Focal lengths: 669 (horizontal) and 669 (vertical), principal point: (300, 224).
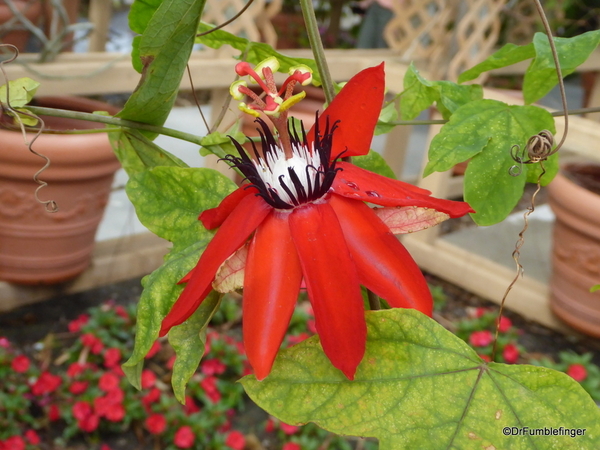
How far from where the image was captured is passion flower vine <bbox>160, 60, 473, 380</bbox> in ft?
0.98

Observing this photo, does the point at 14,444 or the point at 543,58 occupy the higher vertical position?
the point at 543,58

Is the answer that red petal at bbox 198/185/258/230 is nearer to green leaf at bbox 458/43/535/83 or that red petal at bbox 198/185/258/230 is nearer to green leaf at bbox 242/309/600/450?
green leaf at bbox 242/309/600/450

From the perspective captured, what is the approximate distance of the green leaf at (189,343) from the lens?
347 millimetres

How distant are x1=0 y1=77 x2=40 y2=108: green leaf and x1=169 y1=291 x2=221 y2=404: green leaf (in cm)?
19

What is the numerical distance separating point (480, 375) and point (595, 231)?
153cm

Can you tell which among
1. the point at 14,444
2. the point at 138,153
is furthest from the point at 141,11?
the point at 14,444

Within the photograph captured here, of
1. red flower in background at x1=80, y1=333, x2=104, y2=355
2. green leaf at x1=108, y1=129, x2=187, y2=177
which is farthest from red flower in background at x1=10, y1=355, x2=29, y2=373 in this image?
green leaf at x1=108, y1=129, x2=187, y2=177

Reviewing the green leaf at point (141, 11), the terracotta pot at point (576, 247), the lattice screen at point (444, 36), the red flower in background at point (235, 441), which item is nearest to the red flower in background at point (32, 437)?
the red flower in background at point (235, 441)

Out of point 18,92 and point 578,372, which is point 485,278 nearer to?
point 578,372

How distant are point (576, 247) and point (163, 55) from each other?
1.63 meters

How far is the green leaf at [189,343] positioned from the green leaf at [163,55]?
5.1 inches

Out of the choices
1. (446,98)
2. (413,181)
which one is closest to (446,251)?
(413,181)

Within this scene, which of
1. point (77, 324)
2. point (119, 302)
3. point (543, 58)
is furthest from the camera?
point (119, 302)

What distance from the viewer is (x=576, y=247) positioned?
5.84 ft
